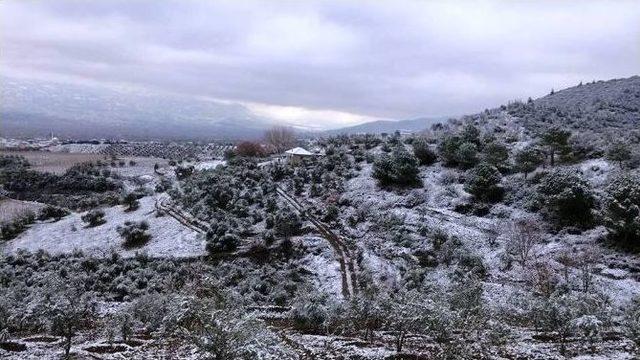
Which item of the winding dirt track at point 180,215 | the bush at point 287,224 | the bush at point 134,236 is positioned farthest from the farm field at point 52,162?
the bush at point 287,224

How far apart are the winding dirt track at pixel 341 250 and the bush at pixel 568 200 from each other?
51.1 feet

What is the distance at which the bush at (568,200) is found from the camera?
38.5 m

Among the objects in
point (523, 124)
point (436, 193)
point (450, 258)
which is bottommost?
point (450, 258)

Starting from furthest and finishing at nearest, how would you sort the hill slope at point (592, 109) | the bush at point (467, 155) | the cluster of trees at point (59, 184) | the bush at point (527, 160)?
the cluster of trees at point (59, 184)
the hill slope at point (592, 109)
the bush at point (467, 155)
the bush at point (527, 160)

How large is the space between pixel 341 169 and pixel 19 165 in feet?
261

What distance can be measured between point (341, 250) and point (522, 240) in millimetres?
13912

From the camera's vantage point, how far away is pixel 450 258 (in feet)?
124

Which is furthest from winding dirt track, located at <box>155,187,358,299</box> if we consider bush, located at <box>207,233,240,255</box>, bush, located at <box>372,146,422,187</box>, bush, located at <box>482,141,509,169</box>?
bush, located at <box>482,141,509,169</box>

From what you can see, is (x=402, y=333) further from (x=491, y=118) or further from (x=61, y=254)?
(x=491, y=118)

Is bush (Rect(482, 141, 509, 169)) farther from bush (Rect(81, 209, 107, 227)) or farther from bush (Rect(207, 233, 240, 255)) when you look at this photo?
bush (Rect(81, 209, 107, 227))

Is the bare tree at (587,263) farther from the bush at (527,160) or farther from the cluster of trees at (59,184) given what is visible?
the cluster of trees at (59,184)

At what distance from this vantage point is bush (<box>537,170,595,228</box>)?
38.5 meters

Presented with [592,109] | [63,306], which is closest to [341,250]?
[63,306]

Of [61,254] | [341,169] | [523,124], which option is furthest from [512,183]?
[61,254]
